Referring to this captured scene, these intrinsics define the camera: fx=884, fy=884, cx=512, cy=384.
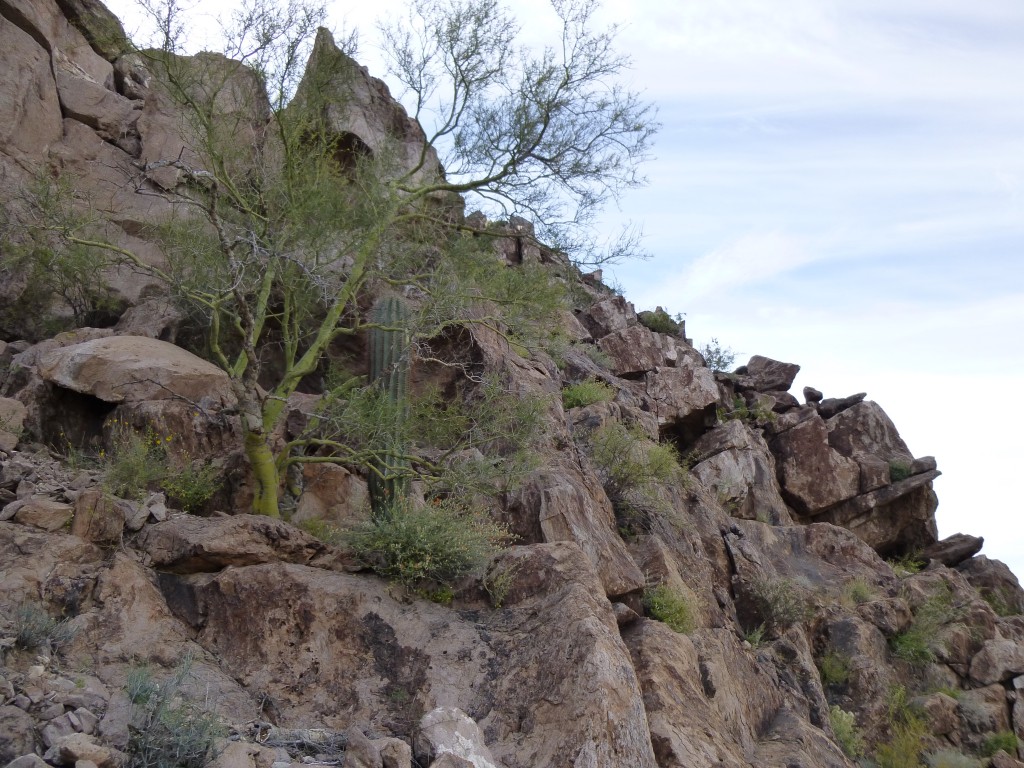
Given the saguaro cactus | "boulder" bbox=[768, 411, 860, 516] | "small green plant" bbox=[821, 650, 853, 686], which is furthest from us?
"boulder" bbox=[768, 411, 860, 516]

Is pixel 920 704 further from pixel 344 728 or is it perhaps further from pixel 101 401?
pixel 101 401

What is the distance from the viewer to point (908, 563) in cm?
1886

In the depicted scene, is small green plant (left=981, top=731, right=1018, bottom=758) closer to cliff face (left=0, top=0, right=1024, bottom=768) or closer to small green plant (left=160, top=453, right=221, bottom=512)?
cliff face (left=0, top=0, right=1024, bottom=768)

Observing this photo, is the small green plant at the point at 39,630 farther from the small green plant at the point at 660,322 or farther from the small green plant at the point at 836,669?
the small green plant at the point at 660,322

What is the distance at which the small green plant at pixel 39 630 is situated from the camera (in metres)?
6.41

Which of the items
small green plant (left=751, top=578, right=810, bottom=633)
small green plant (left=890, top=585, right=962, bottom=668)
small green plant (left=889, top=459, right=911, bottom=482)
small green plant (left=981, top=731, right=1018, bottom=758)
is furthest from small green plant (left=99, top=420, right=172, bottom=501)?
small green plant (left=889, top=459, right=911, bottom=482)

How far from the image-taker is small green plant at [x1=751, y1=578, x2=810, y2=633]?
1305cm

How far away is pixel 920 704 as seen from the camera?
43.8 feet

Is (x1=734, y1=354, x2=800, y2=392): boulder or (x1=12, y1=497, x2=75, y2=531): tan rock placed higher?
(x1=734, y1=354, x2=800, y2=392): boulder

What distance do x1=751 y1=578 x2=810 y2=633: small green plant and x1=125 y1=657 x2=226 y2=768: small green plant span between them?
920 centimetres

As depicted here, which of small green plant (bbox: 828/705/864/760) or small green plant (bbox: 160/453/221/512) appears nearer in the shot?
small green plant (bbox: 160/453/221/512)

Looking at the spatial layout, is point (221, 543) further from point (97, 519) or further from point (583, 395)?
point (583, 395)

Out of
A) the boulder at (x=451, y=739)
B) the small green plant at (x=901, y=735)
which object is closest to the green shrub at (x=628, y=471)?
the small green plant at (x=901, y=735)

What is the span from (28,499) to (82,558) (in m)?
0.87
